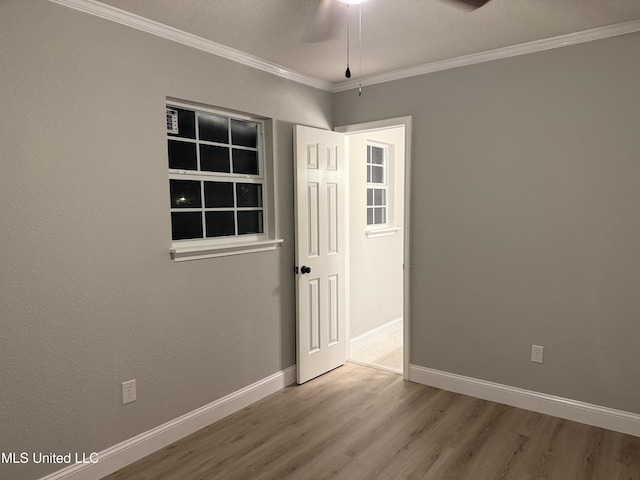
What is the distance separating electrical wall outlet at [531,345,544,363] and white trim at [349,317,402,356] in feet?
5.75

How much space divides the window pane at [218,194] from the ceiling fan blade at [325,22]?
43.6 inches

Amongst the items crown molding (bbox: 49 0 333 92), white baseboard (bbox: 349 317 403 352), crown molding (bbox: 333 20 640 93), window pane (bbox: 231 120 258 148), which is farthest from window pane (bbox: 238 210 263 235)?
white baseboard (bbox: 349 317 403 352)

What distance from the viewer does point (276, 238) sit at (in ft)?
11.3

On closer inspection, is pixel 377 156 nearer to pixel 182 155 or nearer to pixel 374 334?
pixel 374 334

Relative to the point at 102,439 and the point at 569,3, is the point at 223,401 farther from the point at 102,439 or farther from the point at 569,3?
the point at 569,3

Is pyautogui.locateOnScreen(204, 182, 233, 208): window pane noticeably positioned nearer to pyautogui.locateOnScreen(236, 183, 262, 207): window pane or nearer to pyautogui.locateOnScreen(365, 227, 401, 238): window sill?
pyautogui.locateOnScreen(236, 183, 262, 207): window pane

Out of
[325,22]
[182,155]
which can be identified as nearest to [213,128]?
[182,155]

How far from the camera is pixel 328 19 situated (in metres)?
2.47

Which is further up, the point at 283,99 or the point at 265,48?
the point at 265,48

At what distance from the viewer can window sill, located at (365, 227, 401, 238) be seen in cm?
461

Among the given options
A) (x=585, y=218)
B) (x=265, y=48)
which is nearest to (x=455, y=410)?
(x=585, y=218)

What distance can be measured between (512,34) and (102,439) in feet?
11.0

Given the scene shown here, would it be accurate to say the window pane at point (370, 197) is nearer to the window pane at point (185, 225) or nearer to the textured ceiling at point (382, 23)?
the textured ceiling at point (382, 23)

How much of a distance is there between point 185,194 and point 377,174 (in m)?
2.60
